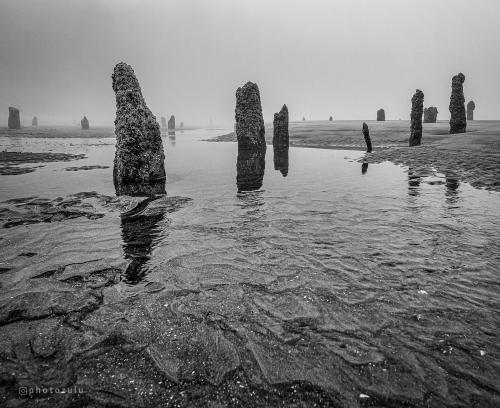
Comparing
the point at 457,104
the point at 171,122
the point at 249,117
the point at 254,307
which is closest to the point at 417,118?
the point at 457,104

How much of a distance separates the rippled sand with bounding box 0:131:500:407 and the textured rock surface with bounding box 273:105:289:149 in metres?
28.0

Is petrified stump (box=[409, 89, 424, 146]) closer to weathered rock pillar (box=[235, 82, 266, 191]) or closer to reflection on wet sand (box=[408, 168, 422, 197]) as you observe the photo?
reflection on wet sand (box=[408, 168, 422, 197])

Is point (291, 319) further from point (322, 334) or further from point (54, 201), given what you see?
point (54, 201)

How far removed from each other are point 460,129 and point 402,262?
40.2 metres

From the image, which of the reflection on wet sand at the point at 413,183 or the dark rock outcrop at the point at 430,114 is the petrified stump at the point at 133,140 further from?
the dark rock outcrop at the point at 430,114

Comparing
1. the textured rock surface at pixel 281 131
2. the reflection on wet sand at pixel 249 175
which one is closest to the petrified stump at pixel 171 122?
the textured rock surface at pixel 281 131

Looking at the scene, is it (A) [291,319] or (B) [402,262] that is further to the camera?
(B) [402,262]

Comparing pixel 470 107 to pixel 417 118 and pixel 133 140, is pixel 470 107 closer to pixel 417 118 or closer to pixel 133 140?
pixel 417 118

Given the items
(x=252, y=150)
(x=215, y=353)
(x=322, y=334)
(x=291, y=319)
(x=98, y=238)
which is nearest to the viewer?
(x=215, y=353)

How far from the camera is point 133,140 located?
13773 millimetres

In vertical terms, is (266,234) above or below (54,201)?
below

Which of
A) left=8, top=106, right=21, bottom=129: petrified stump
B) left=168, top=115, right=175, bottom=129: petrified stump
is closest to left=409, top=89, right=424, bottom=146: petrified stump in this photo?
left=8, top=106, right=21, bottom=129: petrified stump

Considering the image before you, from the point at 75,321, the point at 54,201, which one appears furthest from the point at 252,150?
the point at 75,321

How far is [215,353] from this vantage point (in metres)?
3.97
